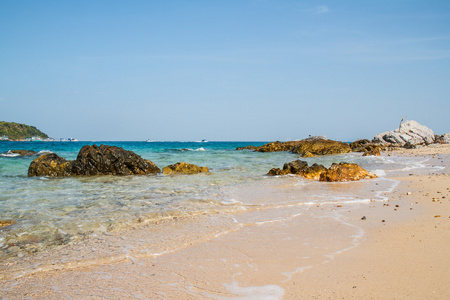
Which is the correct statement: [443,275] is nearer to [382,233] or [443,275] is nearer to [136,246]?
[382,233]

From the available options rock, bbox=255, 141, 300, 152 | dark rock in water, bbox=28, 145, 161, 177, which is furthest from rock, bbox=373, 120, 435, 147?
dark rock in water, bbox=28, 145, 161, 177

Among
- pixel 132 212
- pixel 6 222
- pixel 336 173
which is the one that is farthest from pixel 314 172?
pixel 6 222

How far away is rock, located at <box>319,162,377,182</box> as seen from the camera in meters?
11.1

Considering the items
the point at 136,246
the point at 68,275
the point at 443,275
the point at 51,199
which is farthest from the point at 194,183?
the point at 443,275

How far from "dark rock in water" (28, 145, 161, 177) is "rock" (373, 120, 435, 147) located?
32250 mm

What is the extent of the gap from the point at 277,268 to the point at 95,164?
38.6 ft

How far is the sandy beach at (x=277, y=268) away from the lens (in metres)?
2.76

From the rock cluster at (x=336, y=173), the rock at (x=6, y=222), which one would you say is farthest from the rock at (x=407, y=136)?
the rock at (x=6, y=222)

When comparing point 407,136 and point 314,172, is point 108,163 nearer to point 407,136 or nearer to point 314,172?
point 314,172

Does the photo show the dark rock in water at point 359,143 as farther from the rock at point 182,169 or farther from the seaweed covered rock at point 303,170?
the rock at point 182,169

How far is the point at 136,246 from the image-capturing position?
407cm

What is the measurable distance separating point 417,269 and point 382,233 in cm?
144

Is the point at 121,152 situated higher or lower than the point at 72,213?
higher

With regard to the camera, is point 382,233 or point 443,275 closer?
point 443,275
